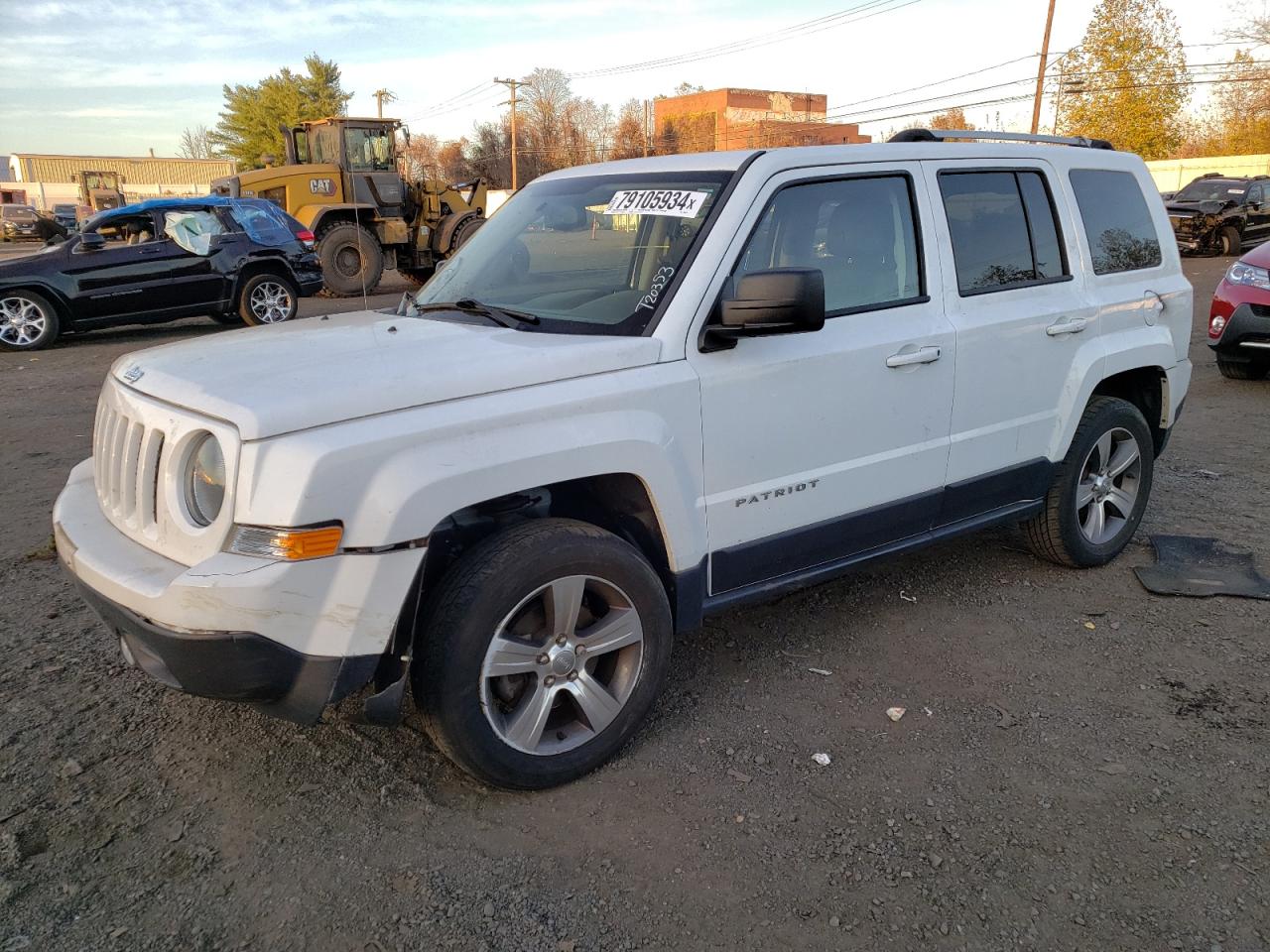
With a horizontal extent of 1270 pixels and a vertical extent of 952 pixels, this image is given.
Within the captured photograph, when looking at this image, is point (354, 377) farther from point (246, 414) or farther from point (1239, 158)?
point (1239, 158)

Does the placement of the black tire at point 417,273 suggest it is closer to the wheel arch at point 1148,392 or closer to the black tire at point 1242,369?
the black tire at point 1242,369

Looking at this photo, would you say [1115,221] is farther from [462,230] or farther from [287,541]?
[462,230]

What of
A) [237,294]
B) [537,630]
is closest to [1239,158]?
[237,294]

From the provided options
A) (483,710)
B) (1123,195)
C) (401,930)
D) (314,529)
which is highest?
(1123,195)

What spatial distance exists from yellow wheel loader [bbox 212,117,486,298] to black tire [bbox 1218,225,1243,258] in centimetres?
1711

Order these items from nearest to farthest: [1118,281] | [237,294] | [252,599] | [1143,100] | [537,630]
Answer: [252,599], [537,630], [1118,281], [237,294], [1143,100]

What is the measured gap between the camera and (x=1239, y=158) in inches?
1708

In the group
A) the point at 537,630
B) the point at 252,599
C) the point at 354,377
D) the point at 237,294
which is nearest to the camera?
the point at 252,599

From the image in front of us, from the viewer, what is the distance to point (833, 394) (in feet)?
11.0

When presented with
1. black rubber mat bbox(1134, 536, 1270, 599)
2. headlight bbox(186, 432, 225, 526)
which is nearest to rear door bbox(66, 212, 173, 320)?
headlight bbox(186, 432, 225, 526)

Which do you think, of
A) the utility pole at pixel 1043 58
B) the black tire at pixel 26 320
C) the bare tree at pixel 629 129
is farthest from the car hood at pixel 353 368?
the bare tree at pixel 629 129

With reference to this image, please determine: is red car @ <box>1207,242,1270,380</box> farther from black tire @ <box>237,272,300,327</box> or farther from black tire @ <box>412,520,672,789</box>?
black tire @ <box>237,272,300,327</box>

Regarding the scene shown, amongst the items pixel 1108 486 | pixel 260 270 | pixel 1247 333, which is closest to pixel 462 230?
pixel 260 270

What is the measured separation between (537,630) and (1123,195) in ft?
11.6
